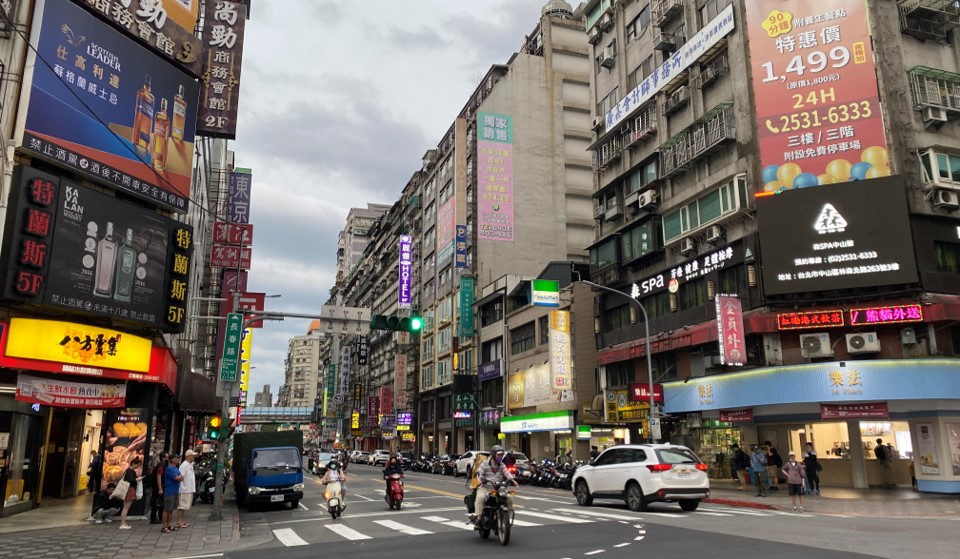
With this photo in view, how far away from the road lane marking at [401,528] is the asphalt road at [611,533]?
24 mm

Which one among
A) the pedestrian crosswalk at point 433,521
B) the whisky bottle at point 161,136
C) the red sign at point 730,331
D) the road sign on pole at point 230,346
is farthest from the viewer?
the road sign on pole at point 230,346

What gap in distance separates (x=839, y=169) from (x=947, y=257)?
198 inches

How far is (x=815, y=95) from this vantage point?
27672mm

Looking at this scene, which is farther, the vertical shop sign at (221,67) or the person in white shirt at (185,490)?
the vertical shop sign at (221,67)

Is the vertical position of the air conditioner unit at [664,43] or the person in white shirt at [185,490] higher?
the air conditioner unit at [664,43]

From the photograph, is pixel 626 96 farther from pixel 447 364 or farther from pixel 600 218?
pixel 447 364

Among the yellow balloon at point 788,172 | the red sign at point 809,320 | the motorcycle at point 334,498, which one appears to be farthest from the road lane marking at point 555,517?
the yellow balloon at point 788,172

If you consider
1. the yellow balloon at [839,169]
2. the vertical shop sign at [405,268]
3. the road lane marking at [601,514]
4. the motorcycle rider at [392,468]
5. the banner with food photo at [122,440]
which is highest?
the vertical shop sign at [405,268]

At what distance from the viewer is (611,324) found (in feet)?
131

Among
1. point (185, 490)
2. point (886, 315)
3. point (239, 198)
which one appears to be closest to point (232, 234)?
point (239, 198)

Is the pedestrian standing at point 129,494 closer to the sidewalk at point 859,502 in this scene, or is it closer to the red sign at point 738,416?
the sidewalk at point 859,502

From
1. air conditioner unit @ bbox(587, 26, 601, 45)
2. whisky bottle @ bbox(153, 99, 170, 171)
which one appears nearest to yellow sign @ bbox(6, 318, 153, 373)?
whisky bottle @ bbox(153, 99, 170, 171)

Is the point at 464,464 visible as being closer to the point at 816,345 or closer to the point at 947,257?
the point at 816,345

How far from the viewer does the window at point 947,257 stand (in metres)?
25.5
